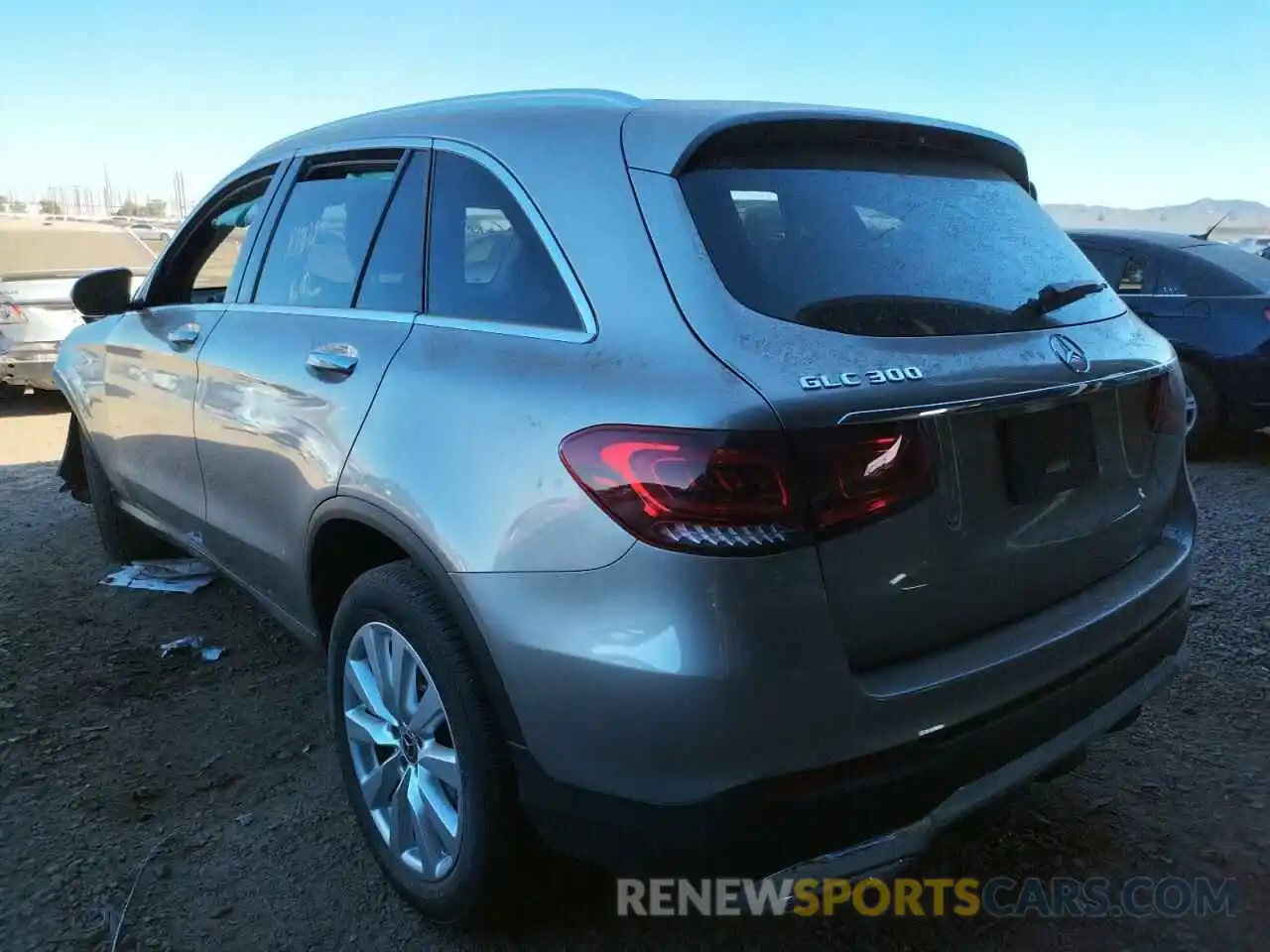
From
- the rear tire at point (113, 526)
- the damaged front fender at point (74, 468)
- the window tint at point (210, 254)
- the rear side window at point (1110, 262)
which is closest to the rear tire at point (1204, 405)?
the rear side window at point (1110, 262)

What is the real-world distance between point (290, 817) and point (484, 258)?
5.34 ft

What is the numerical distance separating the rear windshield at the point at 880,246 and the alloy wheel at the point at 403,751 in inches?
42.7

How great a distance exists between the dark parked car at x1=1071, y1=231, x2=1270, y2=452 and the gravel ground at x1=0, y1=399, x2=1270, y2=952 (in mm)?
2837

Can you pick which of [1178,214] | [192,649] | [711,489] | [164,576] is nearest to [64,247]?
[164,576]

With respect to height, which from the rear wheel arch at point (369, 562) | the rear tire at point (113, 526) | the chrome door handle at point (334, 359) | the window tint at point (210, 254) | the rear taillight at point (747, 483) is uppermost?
the window tint at point (210, 254)

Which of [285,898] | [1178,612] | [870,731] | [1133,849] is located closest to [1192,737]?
[1133,849]

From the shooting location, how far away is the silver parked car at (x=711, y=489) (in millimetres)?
1651

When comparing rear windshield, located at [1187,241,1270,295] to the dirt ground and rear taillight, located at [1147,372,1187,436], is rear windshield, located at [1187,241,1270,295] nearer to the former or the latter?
rear taillight, located at [1147,372,1187,436]

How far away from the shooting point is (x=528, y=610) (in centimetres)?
182

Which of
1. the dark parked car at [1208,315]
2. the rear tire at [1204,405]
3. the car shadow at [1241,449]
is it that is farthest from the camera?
the car shadow at [1241,449]

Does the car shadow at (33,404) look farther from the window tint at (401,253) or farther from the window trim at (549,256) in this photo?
the window trim at (549,256)

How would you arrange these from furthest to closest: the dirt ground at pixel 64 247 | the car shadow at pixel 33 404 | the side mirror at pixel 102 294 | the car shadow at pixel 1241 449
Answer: the car shadow at pixel 33 404 → the dirt ground at pixel 64 247 → the car shadow at pixel 1241 449 → the side mirror at pixel 102 294

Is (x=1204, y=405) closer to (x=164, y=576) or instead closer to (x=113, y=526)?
(x=164, y=576)

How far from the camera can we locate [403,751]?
90.5 inches
